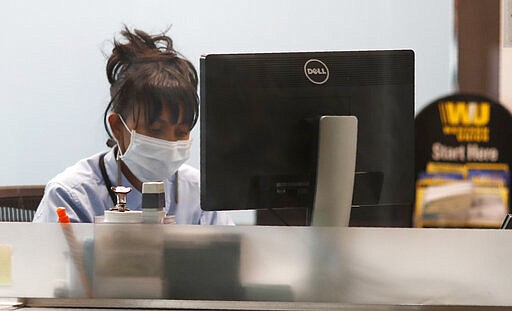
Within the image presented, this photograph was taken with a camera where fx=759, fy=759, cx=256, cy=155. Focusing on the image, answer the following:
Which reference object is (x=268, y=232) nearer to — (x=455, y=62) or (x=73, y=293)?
(x=73, y=293)

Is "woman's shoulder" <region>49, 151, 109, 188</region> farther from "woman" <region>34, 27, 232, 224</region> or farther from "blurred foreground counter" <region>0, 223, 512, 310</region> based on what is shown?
"blurred foreground counter" <region>0, 223, 512, 310</region>

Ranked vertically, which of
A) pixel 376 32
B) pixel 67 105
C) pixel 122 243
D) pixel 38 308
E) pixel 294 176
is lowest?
pixel 38 308

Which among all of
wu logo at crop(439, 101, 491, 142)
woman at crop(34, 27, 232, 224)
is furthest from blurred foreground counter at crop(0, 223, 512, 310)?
wu logo at crop(439, 101, 491, 142)

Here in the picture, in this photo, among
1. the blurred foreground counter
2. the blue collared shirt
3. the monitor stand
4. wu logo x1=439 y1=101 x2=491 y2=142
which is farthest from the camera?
wu logo x1=439 y1=101 x2=491 y2=142

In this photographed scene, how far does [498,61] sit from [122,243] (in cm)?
149

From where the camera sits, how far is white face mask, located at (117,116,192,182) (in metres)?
1.83

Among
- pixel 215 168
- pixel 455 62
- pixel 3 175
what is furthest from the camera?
pixel 455 62

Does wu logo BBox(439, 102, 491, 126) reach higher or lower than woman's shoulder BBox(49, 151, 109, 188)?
higher

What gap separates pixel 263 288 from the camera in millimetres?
1289

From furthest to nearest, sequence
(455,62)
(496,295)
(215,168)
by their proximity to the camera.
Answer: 1. (455,62)
2. (215,168)
3. (496,295)

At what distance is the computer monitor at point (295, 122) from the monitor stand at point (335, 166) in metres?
0.03

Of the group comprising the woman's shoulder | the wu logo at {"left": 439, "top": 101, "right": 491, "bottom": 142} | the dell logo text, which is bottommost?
the woman's shoulder

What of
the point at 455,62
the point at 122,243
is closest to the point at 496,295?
the point at 122,243

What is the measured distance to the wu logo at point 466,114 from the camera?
7.98 feet
